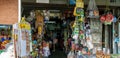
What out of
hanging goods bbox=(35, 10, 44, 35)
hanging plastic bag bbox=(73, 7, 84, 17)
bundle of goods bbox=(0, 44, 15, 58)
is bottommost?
bundle of goods bbox=(0, 44, 15, 58)

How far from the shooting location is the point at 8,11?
4902mm

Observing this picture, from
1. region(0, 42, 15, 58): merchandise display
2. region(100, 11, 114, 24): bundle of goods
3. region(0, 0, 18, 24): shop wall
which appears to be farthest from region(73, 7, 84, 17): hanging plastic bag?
region(0, 42, 15, 58): merchandise display

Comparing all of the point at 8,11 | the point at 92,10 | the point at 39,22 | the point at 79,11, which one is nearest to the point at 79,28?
the point at 79,11

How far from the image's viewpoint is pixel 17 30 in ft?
14.4

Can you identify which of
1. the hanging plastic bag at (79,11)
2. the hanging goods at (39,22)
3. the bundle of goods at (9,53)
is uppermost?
the hanging plastic bag at (79,11)

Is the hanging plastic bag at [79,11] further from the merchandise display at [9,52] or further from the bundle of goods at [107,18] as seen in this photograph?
the merchandise display at [9,52]

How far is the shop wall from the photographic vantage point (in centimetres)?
489

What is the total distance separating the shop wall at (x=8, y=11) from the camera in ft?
16.0

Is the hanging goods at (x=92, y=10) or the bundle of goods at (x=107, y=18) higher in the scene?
the hanging goods at (x=92, y=10)

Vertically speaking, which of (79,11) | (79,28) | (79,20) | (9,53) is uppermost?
(79,11)

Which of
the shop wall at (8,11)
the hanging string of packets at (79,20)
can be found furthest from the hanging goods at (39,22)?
the shop wall at (8,11)

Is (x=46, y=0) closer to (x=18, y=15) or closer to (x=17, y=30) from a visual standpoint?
(x=18, y=15)

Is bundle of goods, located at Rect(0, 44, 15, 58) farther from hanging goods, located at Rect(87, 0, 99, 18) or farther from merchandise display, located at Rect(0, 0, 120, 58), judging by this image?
hanging goods, located at Rect(87, 0, 99, 18)

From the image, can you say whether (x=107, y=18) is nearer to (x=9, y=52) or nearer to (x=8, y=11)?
(x=8, y=11)
